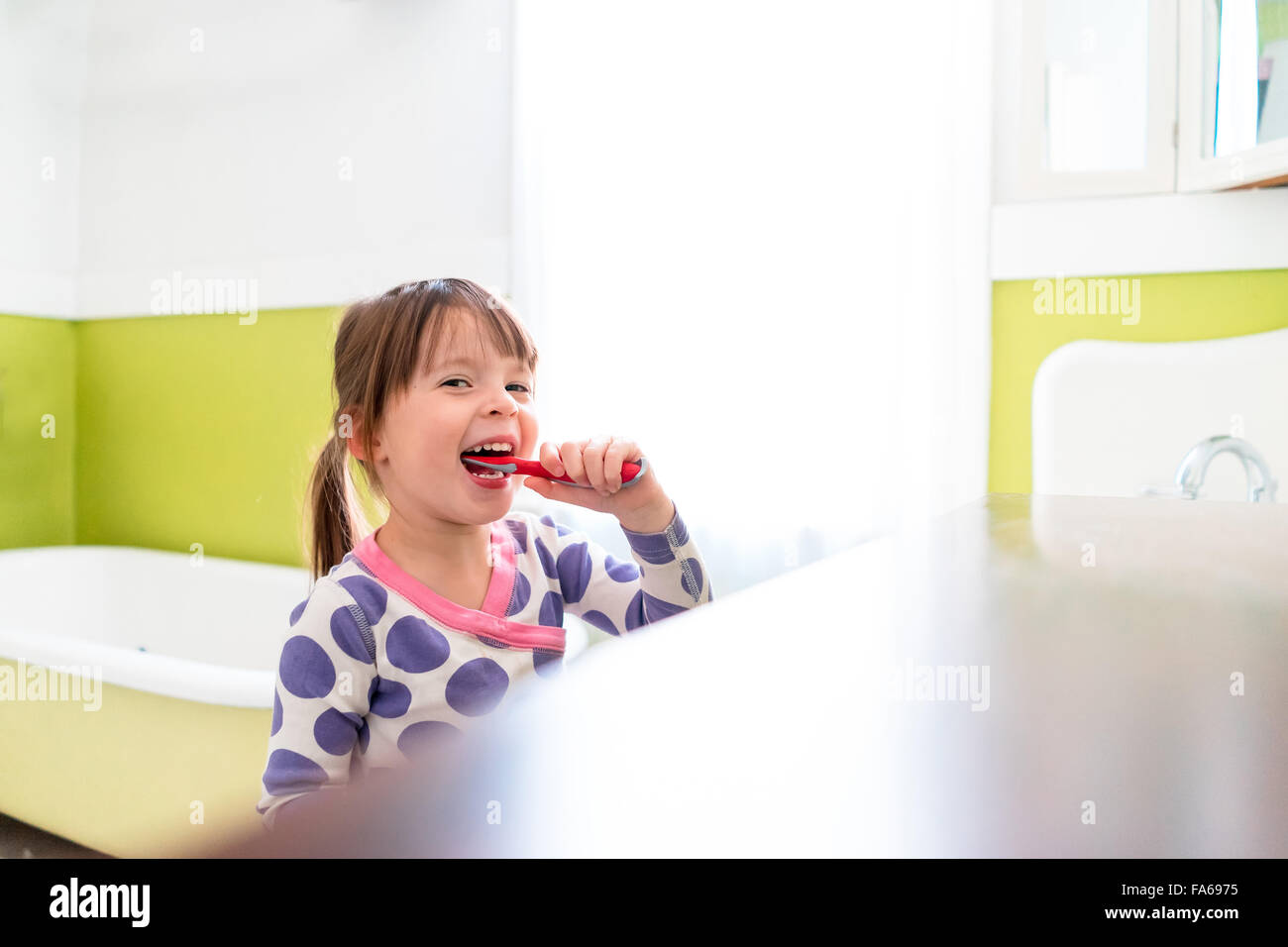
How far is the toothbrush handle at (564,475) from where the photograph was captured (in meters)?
0.78

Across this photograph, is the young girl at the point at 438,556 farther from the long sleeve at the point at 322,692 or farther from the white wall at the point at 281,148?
the white wall at the point at 281,148

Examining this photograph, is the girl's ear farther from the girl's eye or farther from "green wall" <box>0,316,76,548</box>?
"green wall" <box>0,316,76,548</box>

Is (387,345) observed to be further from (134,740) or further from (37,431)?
(37,431)

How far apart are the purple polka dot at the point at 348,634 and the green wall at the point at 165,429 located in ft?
5.36

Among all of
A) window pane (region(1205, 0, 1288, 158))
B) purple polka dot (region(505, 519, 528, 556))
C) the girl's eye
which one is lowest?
purple polka dot (region(505, 519, 528, 556))

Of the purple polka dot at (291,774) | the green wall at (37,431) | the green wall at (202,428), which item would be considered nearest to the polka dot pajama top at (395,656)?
the purple polka dot at (291,774)

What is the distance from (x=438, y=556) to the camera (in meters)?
0.88

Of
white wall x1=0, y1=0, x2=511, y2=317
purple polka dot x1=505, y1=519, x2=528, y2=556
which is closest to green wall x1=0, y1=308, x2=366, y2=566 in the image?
white wall x1=0, y1=0, x2=511, y2=317

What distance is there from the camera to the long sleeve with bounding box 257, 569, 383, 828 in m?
0.72

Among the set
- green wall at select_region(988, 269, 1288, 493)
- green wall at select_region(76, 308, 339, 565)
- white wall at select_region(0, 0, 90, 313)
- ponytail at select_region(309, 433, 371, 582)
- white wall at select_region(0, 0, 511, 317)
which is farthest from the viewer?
white wall at select_region(0, 0, 90, 313)

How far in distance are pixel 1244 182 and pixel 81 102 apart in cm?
284

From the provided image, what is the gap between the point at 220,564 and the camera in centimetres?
233
